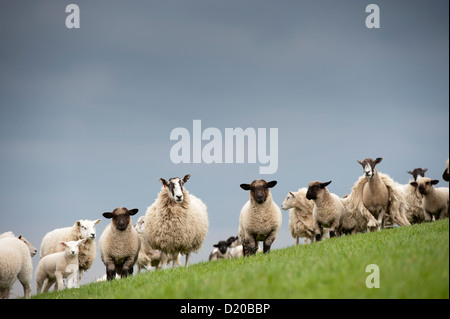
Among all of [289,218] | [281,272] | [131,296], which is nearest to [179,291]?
[131,296]

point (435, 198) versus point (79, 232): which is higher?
point (435, 198)

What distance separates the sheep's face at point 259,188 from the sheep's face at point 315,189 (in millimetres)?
3072

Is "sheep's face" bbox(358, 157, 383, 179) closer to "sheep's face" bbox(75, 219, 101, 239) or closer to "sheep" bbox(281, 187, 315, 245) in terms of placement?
"sheep" bbox(281, 187, 315, 245)

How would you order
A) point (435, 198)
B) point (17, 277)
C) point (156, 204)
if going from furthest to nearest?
point (435, 198) → point (156, 204) → point (17, 277)

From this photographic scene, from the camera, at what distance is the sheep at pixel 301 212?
68.7 feet

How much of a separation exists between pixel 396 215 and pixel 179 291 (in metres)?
14.0

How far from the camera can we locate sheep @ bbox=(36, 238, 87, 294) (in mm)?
13523

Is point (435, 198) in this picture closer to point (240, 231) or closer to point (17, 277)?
point (240, 231)

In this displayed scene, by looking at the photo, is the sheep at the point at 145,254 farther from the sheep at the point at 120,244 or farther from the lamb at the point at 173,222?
the sheep at the point at 120,244

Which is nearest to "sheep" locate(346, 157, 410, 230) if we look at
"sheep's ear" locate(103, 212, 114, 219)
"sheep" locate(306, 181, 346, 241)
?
"sheep" locate(306, 181, 346, 241)

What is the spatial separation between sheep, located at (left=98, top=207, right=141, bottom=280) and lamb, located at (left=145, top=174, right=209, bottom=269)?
744mm

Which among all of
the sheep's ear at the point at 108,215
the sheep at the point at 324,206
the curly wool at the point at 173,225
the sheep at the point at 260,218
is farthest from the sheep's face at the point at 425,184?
the sheep's ear at the point at 108,215
